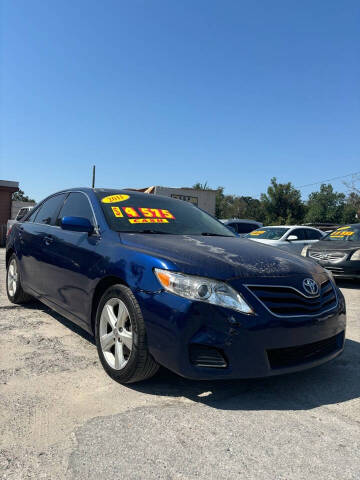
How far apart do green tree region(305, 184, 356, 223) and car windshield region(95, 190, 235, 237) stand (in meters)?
52.0

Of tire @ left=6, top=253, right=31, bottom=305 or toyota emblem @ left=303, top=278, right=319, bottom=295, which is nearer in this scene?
toyota emblem @ left=303, top=278, right=319, bottom=295

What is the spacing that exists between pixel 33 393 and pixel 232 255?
1609 millimetres

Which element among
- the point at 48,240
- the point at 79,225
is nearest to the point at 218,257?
the point at 79,225

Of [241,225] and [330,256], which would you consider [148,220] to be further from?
[241,225]

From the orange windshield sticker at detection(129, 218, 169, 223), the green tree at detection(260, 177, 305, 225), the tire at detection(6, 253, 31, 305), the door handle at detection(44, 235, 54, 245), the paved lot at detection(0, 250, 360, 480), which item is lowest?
the paved lot at detection(0, 250, 360, 480)

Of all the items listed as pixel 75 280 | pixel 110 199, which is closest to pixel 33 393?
pixel 75 280

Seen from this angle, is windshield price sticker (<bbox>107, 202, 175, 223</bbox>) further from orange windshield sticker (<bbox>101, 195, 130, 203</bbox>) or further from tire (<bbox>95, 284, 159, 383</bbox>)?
tire (<bbox>95, 284, 159, 383</bbox>)

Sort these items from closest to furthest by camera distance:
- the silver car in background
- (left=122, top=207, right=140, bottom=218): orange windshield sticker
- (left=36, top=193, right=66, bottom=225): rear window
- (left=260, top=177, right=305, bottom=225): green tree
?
(left=122, top=207, right=140, bottom=218): orange windshield sticker
(left=36, top=193, right=66, bottom=225): rear window
the silver car in background
(left=260, top=177, right=305, bottom=225): green tree

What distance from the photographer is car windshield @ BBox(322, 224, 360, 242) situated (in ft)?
27.6

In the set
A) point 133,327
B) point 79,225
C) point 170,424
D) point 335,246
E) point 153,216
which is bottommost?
point 170,424

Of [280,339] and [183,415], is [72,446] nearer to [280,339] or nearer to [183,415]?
[183,415]

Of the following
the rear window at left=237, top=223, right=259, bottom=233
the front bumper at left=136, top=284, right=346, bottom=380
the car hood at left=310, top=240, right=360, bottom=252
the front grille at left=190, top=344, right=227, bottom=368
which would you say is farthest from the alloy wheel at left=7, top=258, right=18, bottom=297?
the rear window at left=237, top=223, right=259, bottom=233

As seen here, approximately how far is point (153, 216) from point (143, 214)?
0.32ft

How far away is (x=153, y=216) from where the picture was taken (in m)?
3.46
